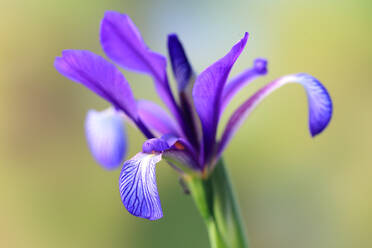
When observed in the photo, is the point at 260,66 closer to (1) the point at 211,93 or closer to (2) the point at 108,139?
(1) the point at 211,93

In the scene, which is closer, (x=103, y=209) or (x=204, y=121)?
(x=204, y=121)

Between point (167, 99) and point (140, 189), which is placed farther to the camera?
point (167, 99)

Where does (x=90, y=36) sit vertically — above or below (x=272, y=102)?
above

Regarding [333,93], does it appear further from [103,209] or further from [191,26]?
[103,209]

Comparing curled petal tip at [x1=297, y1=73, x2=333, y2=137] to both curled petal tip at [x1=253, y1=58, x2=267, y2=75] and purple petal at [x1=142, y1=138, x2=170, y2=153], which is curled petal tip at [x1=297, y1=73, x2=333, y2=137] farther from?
purple petal at [x1=142, y1=138, x2=170, y2=153]

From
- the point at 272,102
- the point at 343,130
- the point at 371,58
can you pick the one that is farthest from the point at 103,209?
the point at 371,58

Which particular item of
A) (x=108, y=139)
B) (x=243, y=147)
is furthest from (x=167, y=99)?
(x=243, y=147)
